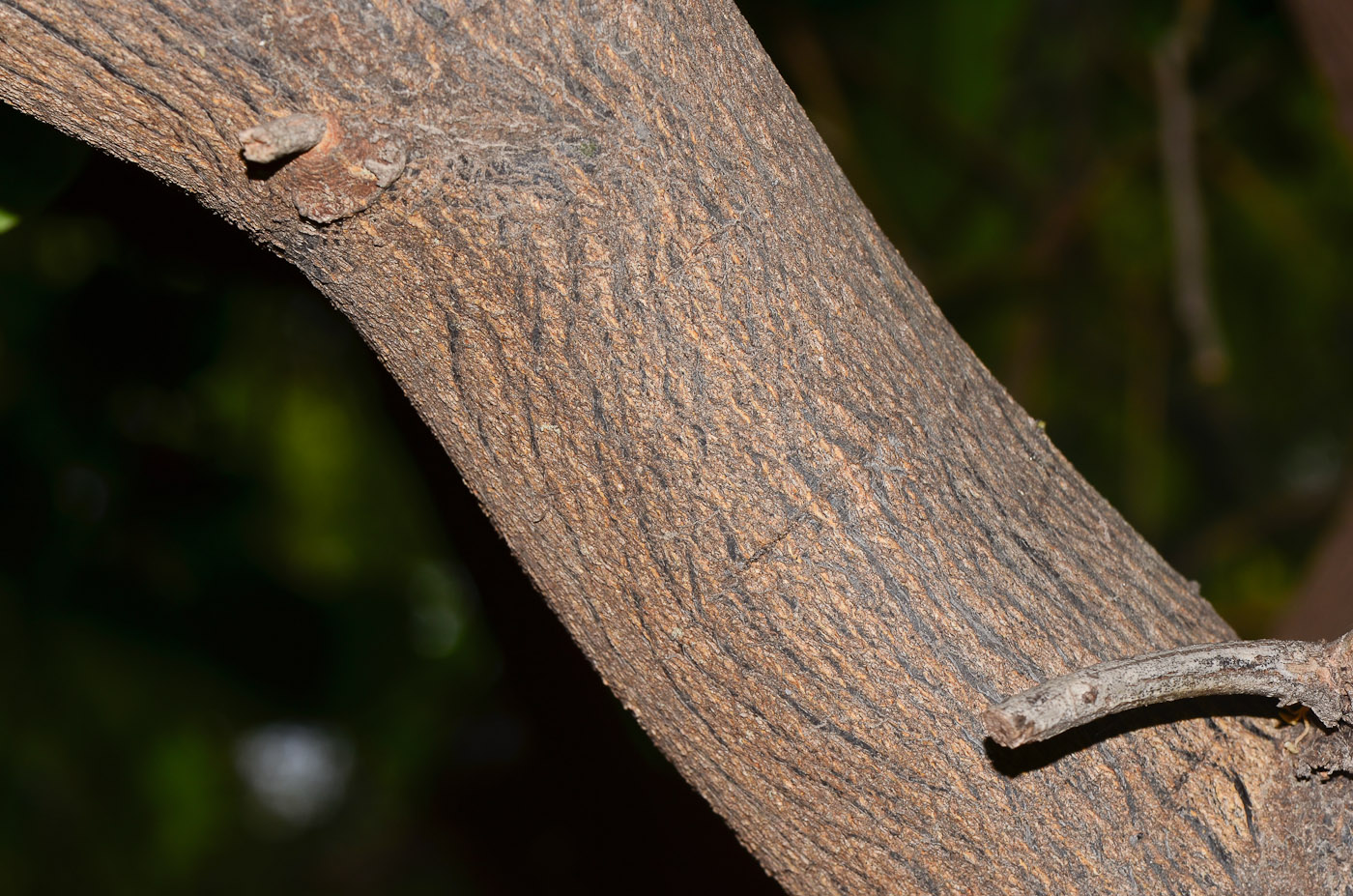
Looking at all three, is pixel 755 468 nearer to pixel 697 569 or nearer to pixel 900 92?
pixel 697 569

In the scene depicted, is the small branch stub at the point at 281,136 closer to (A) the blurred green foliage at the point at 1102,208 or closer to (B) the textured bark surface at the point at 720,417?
(B) the textured bark surface at the point at 720,417

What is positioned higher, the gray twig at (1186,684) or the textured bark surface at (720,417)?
the textured bark surface at (720,417)

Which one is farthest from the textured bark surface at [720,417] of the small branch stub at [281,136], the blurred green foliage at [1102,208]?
the blurred green foliage at [1102,208]

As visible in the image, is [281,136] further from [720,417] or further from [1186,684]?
[1186,684]

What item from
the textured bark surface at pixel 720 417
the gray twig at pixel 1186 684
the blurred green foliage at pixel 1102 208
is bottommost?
the gray twig at pixel 1186 684

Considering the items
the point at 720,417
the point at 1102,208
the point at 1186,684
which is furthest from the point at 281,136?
the point at 1102,208

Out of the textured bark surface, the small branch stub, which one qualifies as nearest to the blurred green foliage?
the textured bark surface
